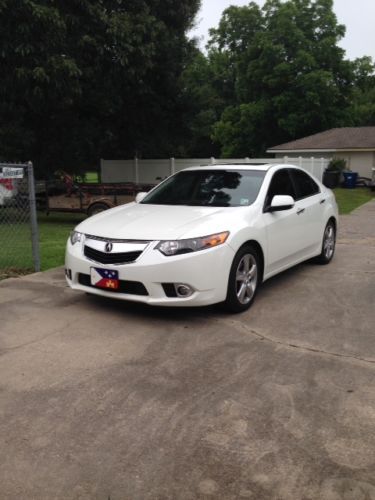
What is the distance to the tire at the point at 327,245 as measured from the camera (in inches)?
292

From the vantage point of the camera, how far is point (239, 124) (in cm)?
4675

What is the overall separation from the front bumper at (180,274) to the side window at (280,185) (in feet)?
4.46

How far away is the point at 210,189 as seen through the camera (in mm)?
6039

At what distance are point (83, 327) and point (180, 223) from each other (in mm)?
1376

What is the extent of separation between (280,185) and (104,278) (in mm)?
2610

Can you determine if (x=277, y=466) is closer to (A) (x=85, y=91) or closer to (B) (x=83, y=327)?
(B) (x=83, y=327)

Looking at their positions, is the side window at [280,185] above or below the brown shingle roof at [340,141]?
below

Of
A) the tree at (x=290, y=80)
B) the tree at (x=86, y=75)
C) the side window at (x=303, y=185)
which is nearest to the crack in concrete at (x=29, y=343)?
the side window at (x=303, y=185)

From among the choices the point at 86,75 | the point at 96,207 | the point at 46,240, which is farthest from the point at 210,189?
the point at 86,75

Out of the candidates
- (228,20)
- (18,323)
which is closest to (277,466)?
(18,323)

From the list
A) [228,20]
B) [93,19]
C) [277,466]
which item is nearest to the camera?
[277,466]

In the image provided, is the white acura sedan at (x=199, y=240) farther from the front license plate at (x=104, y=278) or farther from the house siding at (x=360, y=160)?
the house siding at (x=360, y=160)

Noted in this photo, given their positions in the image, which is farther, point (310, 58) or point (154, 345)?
point (310, 58)

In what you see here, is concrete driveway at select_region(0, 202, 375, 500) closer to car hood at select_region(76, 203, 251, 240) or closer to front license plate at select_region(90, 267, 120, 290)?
front license plate at select_region(90, 267, 120, 290)
